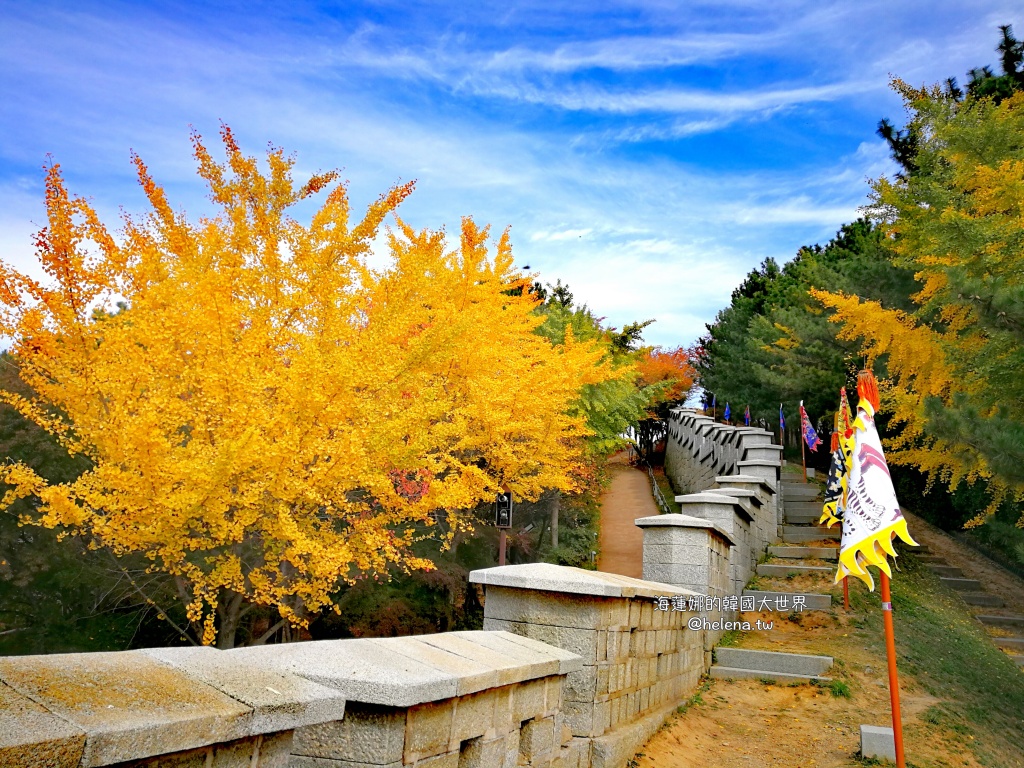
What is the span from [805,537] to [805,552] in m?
1.42

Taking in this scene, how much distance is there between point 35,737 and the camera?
164 cm

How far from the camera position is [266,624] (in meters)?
13.0

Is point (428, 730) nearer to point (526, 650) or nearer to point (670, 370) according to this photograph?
point (526, 650)

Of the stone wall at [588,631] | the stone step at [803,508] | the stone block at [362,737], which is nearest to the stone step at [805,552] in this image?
the stone step at [803,508]

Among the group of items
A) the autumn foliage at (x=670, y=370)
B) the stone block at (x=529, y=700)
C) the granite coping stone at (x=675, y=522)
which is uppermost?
the autumn foliage at (x=670, y=370)

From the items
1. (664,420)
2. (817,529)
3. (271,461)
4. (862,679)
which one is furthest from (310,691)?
(664,420)

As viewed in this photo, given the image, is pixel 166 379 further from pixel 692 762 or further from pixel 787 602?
pixel 787 602

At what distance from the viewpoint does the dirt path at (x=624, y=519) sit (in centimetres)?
1964

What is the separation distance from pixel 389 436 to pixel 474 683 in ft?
21.2

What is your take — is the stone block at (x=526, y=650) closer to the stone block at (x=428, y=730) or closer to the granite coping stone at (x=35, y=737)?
the stone block at (x=428, y=730)

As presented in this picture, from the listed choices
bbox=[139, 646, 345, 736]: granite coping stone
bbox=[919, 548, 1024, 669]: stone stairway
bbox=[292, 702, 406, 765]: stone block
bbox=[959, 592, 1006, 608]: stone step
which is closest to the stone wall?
bbox=[292, 702, 406, 765]: stone block

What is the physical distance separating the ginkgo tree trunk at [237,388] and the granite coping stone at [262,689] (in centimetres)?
591

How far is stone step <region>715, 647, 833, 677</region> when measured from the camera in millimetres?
8742

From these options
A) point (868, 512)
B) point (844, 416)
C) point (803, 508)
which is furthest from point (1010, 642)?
point (868, 512)
